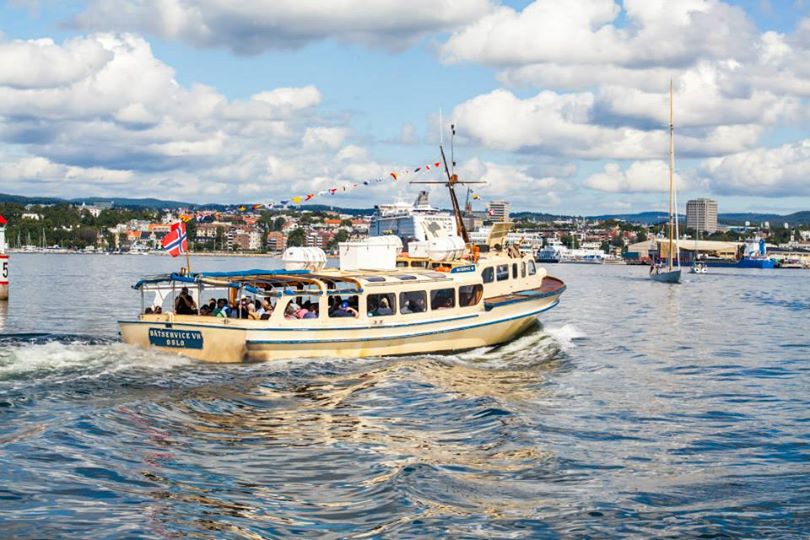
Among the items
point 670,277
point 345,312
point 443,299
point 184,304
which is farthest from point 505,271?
point 670,277

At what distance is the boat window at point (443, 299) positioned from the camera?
30.6 meters

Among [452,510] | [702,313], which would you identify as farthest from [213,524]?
[702,313]

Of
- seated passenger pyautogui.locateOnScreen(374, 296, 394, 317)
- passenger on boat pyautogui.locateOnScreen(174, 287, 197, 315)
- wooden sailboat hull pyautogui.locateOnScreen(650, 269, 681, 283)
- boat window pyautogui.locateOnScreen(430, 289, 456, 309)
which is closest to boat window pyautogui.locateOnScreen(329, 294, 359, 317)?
seated passenger pyautogui.locateOnScreen(374, 296, 394, 317)

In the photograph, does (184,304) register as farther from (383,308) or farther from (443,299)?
(443,299)

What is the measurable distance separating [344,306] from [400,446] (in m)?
12.0

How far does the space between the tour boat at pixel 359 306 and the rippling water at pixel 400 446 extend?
31.9 inches

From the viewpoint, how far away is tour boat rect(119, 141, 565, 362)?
2645 centimetres

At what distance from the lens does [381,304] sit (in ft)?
95.3

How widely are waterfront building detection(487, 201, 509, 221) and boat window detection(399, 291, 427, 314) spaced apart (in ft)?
60.2

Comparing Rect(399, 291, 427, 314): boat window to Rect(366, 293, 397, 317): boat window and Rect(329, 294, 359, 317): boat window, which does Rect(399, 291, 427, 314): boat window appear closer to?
Rect(366, 293, 397, 317): boat window

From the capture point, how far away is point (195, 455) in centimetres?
1573

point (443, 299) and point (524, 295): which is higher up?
point (443, 299)

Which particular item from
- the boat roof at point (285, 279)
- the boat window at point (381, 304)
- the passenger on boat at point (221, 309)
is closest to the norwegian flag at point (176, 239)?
the boat roof at point (285, 279)

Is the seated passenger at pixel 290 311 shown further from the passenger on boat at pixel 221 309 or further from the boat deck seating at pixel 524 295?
the boat deck seating at pixel 524 295
